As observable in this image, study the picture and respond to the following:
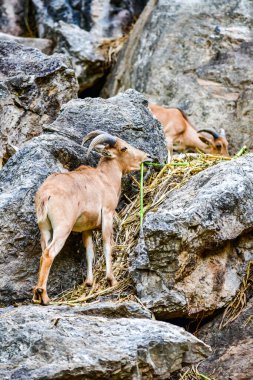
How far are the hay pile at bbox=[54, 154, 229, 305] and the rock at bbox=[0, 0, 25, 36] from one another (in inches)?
296

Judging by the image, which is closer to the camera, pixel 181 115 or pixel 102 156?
pixel 102 156

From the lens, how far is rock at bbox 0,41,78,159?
12727mm

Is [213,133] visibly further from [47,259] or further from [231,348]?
[47,259]

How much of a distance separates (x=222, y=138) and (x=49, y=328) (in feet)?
29.2

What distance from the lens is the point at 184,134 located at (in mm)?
16906

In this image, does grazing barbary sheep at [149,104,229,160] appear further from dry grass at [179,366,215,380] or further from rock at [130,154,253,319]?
dry grass at [179,366,215,380]

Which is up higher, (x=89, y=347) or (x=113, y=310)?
(x=89, y=347)

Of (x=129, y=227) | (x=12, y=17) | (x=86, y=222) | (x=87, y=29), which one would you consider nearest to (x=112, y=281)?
(x=86, y=222)

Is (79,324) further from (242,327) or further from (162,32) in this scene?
(162,32)

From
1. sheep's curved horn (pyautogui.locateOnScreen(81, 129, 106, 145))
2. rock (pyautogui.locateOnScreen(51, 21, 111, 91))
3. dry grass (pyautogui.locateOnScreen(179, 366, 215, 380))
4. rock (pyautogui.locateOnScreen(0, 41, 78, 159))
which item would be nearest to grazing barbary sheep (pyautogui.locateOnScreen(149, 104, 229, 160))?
rock (pyautogui.locateOnScreen(51, 21, 111, 91))

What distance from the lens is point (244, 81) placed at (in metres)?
16.8

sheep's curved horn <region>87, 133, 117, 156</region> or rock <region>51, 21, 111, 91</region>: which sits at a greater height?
sheep's curved horn <region>87, 133, 117, 156</region>

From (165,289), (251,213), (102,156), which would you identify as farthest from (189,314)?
(102,156)

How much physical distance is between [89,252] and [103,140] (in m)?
1.40
